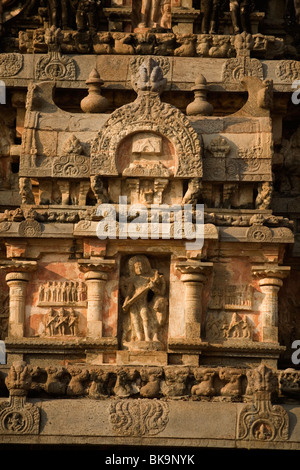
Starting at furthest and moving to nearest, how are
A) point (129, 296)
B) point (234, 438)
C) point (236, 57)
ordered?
point (236, 57)
point (129, 296)
point (234, 438)

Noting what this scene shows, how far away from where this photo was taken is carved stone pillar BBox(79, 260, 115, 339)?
28156 mm

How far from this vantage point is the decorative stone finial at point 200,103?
97.0 feet

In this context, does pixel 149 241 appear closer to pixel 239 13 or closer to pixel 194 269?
pixel 194 269

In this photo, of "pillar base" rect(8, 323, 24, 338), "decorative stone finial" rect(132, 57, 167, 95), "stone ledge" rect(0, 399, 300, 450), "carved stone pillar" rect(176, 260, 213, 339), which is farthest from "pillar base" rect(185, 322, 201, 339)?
"decorative stone finial" rect(132, 57, 167, 95)

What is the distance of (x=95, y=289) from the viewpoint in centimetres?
2831

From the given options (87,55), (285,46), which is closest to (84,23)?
(87,55)

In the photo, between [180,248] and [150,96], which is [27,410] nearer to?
[180,248]

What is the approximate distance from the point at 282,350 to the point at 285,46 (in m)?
5.94

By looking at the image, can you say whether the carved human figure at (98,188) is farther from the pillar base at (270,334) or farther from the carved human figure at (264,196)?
the pillar base at (270,334)

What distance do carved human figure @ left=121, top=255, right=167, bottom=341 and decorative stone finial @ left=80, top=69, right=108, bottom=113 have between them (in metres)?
2.74

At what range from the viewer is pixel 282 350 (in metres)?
28.2

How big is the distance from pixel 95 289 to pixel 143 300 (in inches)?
31.4
